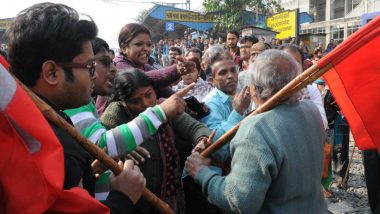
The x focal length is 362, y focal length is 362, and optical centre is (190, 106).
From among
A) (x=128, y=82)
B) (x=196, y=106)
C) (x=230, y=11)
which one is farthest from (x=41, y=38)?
(x=230, y=11)

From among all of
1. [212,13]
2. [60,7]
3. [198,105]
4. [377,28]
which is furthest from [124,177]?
[212,13]

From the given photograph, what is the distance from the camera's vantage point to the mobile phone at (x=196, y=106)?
241 centimetres

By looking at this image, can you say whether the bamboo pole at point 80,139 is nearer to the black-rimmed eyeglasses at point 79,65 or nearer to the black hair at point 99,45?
the black-rimmed eyeglasses at point 79,65

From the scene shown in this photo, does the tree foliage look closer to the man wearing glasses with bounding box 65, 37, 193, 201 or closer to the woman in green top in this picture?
the woman in green top

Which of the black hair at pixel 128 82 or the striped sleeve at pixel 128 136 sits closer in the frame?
the striped sleeve at pixel 128 136

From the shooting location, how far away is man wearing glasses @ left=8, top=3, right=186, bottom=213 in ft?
4.02

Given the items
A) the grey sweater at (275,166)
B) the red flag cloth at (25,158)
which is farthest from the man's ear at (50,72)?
the grey sweater at (275,166)

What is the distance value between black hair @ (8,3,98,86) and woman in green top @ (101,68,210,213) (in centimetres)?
76

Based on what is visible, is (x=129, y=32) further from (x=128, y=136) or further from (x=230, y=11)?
(x=230, y=11)

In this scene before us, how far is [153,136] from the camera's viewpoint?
7.04 feet

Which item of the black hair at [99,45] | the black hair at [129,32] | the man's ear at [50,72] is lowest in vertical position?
the man's ear at [50,72]

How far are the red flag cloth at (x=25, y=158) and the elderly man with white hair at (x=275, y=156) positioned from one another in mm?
951

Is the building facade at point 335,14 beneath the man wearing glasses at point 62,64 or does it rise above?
above

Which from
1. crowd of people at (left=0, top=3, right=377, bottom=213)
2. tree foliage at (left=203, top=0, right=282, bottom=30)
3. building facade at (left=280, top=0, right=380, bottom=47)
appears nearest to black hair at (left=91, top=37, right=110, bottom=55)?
crowd of people at (left=0, top=3, right=377, bottom=213)
